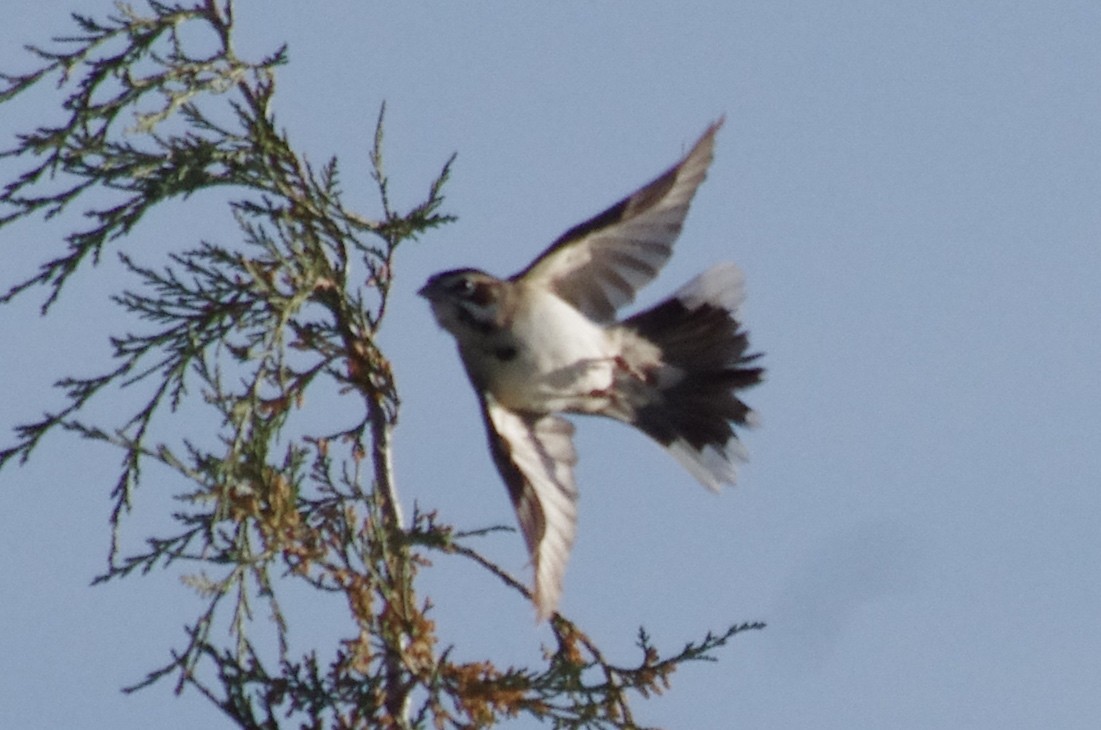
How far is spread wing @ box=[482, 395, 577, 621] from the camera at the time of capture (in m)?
5.14

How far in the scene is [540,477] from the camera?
221 inches

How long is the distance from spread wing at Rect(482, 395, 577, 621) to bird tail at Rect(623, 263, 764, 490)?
106 cm

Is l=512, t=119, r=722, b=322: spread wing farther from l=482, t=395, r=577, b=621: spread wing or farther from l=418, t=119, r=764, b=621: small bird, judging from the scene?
l=482, t=395, r=577, b=621: spread wing

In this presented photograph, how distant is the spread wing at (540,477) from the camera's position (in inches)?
202

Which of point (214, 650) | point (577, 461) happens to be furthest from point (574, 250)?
point (214, 650)

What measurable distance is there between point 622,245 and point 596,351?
1.25 feet

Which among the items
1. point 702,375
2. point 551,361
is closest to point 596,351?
point 551,361

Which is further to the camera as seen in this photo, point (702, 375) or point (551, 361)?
point (702, 375)

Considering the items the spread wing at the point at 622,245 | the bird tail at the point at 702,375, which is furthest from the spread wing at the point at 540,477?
the bird tail at the point at 702,375

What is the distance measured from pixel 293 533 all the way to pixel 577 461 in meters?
1.52

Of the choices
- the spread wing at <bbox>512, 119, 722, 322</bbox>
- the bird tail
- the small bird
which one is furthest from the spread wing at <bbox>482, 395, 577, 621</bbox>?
the bird tail

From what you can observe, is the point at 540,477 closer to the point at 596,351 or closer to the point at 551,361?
the point at 551,361

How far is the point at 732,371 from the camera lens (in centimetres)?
698

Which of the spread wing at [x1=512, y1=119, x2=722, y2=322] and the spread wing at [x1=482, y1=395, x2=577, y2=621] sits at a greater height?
the spread wing at [x1=512, y1=119, x2=722, y2=322]
